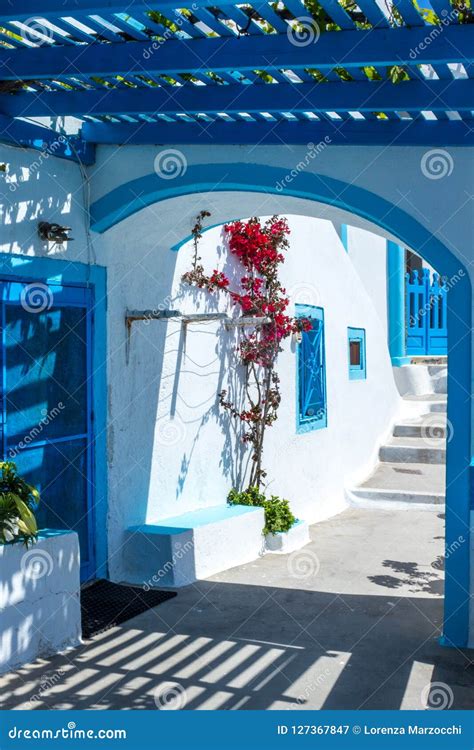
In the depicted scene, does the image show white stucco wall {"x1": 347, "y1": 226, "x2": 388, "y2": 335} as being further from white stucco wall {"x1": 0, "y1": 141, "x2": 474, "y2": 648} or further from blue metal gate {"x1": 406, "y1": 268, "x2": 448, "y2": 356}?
white stucco wall {"x1": 0, "y1": 141, "x2": 474, "y2": 648}

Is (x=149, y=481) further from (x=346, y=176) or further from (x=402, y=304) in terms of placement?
(x=402, y=304)

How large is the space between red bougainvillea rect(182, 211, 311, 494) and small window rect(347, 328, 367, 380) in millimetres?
3397

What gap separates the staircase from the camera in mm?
11609

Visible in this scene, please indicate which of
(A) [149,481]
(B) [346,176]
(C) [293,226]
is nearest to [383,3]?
(B) [346,176]

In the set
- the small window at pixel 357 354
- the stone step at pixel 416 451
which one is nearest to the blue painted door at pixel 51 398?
the small window at pixel 357 354

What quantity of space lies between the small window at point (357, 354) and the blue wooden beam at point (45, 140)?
722 centimetres

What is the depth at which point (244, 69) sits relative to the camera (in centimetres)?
448

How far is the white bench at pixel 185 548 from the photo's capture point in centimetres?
717

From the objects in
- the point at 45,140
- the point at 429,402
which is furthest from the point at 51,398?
the point at 429,402

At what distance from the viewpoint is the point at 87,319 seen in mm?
6809

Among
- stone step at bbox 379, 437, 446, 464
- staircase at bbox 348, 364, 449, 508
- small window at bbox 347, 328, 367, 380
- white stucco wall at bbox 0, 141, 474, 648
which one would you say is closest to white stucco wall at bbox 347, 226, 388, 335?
small window at bbox 347, 328, 367, 380

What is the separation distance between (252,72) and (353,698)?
363cm

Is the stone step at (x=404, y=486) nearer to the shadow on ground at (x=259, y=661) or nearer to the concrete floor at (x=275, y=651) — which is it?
the concrete floor at (x=275, y=651)

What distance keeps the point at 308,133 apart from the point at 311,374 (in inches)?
212
